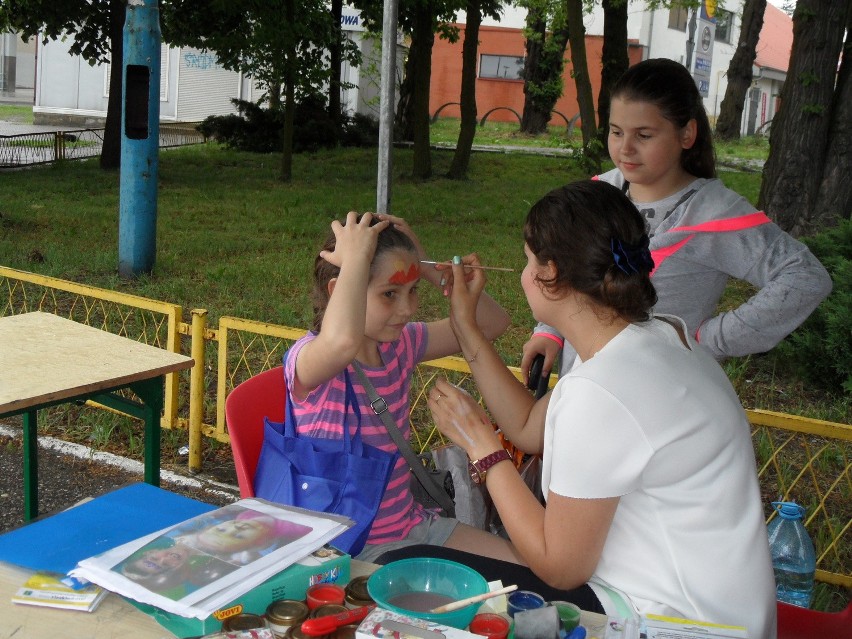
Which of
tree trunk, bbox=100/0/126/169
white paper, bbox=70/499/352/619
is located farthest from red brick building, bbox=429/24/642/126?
white paper, bbox=70/499/352/619

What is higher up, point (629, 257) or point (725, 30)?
point (725, 30)

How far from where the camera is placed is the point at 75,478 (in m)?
4.59

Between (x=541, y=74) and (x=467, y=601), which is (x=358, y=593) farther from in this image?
(x=541, y=74)

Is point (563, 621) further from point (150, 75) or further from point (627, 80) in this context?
point (150, 75)

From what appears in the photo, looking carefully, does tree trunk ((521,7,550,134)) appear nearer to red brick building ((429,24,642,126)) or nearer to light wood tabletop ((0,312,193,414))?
red brick building ((429,24,642,126))

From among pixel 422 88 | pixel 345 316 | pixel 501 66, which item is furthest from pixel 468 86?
pixel 501 66

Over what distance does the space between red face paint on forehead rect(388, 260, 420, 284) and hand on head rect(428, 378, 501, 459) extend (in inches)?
18.6

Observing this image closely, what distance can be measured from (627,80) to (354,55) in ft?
54.8

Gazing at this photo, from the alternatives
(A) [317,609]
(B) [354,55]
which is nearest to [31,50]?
(B) [354,55]

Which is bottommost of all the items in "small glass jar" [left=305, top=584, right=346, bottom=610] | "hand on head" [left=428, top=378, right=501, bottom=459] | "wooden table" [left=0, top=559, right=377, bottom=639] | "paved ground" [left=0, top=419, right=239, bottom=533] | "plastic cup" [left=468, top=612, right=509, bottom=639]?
"paved ground" [left=0, top=419, right=239, bottom=533]

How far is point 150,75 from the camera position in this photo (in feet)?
25.4

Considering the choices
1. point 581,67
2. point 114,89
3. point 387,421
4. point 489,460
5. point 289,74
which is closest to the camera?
point 489,460

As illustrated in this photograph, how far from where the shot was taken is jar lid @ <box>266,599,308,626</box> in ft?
5.14

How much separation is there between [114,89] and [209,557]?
15.0 meters
